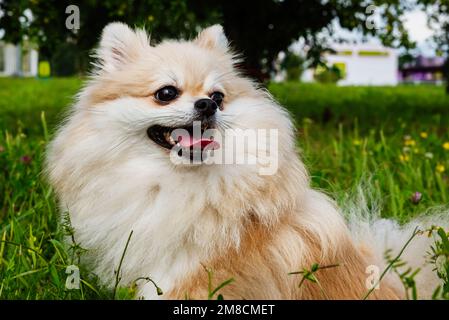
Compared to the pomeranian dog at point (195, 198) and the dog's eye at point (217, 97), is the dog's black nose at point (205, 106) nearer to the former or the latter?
the pomeranian dog at point (195, 198)

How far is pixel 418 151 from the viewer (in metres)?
4.89

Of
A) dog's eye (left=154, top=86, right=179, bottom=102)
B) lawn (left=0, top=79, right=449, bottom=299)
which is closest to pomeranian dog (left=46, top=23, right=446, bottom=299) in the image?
dog's eye (left=154, top=86, right=179, bottom=102)

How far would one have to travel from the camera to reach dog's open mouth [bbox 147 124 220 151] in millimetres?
2387

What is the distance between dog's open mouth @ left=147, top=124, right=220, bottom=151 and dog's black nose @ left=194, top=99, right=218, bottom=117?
6cm

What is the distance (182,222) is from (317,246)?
1.77ft

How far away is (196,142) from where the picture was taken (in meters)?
2.38

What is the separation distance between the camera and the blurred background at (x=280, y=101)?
3.06 m

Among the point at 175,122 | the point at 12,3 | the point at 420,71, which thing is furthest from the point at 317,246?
the point at 420,71

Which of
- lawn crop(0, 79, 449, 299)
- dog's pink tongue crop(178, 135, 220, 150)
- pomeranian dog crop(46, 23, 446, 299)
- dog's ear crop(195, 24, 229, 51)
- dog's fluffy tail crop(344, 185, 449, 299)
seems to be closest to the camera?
pomeranian dog crop(46, 23, 446, 299)

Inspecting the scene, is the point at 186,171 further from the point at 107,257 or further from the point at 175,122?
the point at 107,257

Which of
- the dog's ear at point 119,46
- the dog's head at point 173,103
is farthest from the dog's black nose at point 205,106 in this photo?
the dog's ear at point 119,46

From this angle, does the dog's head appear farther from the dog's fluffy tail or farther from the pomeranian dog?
the dog's fluffy tail

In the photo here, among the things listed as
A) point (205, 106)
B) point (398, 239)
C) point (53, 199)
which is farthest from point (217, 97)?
point (53, 199)

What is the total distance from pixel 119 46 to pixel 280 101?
2.97 feet
